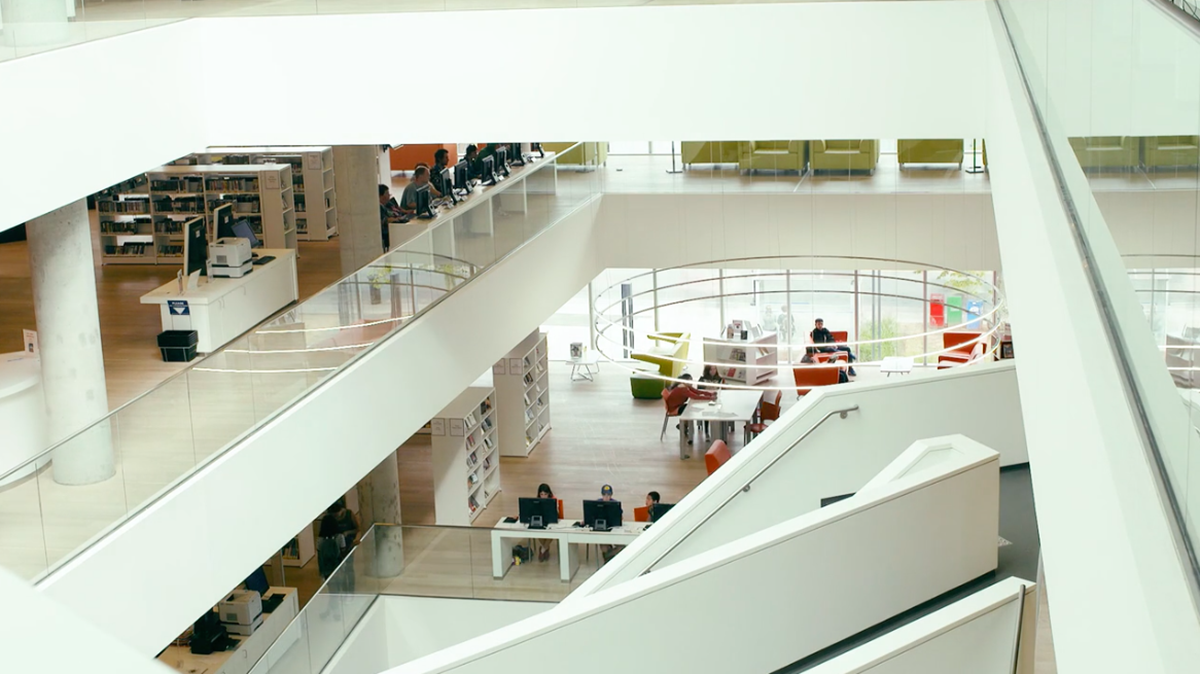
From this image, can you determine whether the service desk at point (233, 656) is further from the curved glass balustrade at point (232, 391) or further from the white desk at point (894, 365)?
the white desk at point (894, 365)

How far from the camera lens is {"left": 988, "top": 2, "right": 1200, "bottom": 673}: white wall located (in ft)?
5.66

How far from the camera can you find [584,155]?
1733cm

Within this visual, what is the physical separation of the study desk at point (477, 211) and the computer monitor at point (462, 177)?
114mm

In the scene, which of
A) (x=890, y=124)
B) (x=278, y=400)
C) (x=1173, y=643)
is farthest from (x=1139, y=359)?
(x=278, y=400)

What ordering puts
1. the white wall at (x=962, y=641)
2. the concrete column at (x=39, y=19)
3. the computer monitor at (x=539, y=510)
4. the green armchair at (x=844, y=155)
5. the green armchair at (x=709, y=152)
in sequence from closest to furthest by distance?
the white wall at (x=962, y=641) → the concrete column at (x=39, y=19) → the computer monitor at (x=539, y=510) → the green armchair at (x=844, y=155) → the green armchair at (x=709, y=152)

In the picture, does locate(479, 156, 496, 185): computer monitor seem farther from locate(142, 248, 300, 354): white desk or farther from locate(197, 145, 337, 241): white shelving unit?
locate(142, 248, 300, 354): white desk

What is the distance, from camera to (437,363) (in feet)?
40.0

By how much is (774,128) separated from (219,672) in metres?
7.16

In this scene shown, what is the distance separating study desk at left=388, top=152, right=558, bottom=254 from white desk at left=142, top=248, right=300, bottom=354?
1424 millimetres

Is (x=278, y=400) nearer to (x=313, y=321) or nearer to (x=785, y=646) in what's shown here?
(x=313, y=321)

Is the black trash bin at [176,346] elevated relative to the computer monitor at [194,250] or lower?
lower

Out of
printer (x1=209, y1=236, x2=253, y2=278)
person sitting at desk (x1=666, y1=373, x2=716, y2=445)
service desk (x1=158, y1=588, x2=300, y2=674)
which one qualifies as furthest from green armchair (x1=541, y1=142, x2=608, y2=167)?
service desk (x1=158, y1=588, x2=300, y2=674)

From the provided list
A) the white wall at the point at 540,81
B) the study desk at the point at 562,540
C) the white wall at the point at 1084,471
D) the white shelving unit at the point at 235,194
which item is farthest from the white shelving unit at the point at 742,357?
the white wall at the point at 1084,471

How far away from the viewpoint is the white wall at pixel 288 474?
7609 mm
